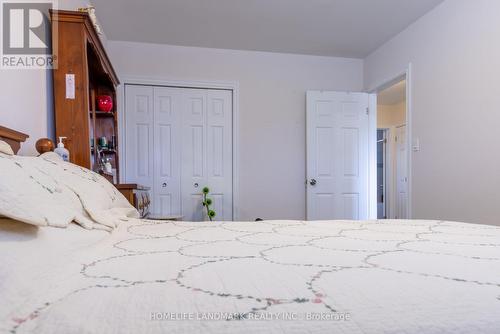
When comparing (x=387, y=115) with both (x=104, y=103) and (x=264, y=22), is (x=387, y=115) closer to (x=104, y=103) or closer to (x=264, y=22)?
(x=264, y=22)

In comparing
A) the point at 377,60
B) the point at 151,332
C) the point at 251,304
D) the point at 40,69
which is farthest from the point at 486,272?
the point at 377,60

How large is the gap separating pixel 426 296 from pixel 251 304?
0.90 ft

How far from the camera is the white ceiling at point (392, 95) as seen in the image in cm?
522

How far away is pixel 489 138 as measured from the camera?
7.86 feet

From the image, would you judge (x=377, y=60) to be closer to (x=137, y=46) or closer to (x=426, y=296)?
(x=137, y=46)

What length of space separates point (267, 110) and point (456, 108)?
193 cm

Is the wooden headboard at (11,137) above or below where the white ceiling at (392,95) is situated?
below

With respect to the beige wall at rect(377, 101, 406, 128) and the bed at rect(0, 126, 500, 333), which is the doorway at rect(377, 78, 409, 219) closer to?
the beige wall at rect(377, 101, 406, 128)

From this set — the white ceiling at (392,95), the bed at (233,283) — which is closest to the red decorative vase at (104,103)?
the bed at (233,283)

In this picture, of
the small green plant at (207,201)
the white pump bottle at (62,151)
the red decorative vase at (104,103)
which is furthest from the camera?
the small green plant at (207,201)

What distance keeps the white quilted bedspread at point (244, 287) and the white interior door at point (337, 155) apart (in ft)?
9.99

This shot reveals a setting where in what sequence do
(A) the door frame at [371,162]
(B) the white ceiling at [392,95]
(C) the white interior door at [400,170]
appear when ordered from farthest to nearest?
(C) the white interior door at [400,170] → (B) the white ceiling at [392,95] → (A) the door frame at [371,162]

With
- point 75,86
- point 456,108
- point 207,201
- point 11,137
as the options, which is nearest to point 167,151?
point 207,201

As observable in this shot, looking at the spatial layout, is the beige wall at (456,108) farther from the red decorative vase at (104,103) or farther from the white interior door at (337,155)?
the red decorative vase at (104,103)
